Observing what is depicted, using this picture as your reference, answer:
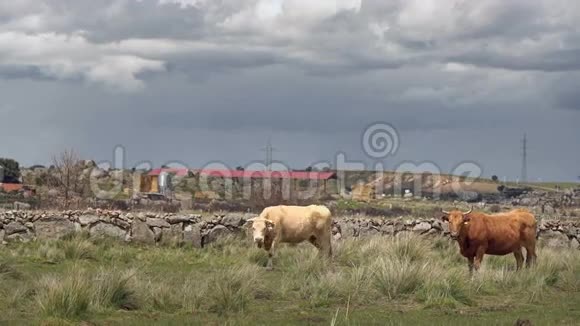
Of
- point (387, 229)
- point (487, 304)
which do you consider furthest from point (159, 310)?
point (387, 229)

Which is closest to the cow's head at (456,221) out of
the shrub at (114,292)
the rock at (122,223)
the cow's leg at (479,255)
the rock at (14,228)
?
the cow's leg at (479,255)

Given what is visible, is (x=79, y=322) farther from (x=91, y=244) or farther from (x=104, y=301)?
(x=91, y=244)

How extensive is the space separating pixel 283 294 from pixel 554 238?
1775 cm

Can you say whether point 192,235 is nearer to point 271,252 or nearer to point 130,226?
point 130,226

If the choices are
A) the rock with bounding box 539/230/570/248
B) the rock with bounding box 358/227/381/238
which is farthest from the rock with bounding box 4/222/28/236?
the rock with bounding box 539/230/570/248

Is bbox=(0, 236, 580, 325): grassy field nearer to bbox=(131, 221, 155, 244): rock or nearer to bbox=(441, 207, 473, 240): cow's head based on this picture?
bbox=(441, 207, 473, 240): cow's head

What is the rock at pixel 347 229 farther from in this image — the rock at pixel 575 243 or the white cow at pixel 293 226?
the rock at pixel 575 243

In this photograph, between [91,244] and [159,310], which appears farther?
[91,244]

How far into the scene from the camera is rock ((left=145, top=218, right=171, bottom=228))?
27103mm

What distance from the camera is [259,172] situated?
173 feet

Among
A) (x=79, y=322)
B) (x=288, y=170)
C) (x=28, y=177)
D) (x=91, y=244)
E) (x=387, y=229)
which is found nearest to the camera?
(x=79, y=322)

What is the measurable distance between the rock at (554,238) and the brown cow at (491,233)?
8.52 m

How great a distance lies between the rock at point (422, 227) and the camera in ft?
98.0

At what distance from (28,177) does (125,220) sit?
44.2 metres
